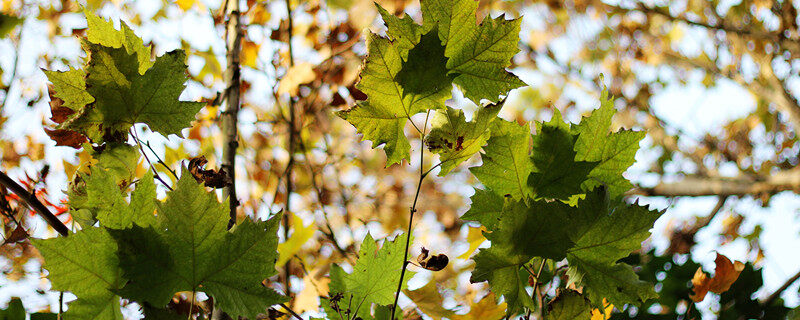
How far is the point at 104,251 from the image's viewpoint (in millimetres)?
441

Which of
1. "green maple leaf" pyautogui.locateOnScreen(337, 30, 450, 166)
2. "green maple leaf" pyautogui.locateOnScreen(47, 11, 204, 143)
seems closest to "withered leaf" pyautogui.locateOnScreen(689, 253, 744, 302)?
"green maple leaf" pyautogui.locateOnScreen(337, 30, 450, 166)

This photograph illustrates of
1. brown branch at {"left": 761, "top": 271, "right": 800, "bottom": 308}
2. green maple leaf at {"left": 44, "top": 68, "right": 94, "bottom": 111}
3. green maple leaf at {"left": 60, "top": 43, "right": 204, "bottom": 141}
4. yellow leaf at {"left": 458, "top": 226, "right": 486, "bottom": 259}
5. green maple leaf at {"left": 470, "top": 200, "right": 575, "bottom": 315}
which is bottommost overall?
brown branch at {"left": 761, "top": 271, "right": 800, "bottom": 308}

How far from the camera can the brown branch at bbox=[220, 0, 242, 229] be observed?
717 mm

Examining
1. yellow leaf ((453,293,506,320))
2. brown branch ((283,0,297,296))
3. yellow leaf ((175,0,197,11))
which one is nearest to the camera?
yellow leaf ((453,293,506,320))

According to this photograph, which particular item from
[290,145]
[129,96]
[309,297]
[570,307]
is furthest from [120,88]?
[290,145]

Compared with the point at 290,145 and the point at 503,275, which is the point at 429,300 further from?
the point at 290,145

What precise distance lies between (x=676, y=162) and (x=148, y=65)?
386 cm

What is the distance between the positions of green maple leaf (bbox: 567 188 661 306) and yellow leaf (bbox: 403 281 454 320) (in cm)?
27

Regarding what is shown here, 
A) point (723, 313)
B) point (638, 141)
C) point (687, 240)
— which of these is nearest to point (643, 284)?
point (638, 141)

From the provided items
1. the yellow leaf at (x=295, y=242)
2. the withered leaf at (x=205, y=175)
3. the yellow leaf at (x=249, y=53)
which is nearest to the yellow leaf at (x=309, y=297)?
the yellow leaf at (x=295, y=242)

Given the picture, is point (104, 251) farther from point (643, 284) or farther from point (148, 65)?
point (643, 284)

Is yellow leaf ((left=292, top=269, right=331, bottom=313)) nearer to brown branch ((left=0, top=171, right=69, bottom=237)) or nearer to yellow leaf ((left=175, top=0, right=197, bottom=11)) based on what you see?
brown branch ((left=0, top=171, right=69, bottom=237))

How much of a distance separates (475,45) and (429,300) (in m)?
0.43

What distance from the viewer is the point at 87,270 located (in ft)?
Result: 1.43
